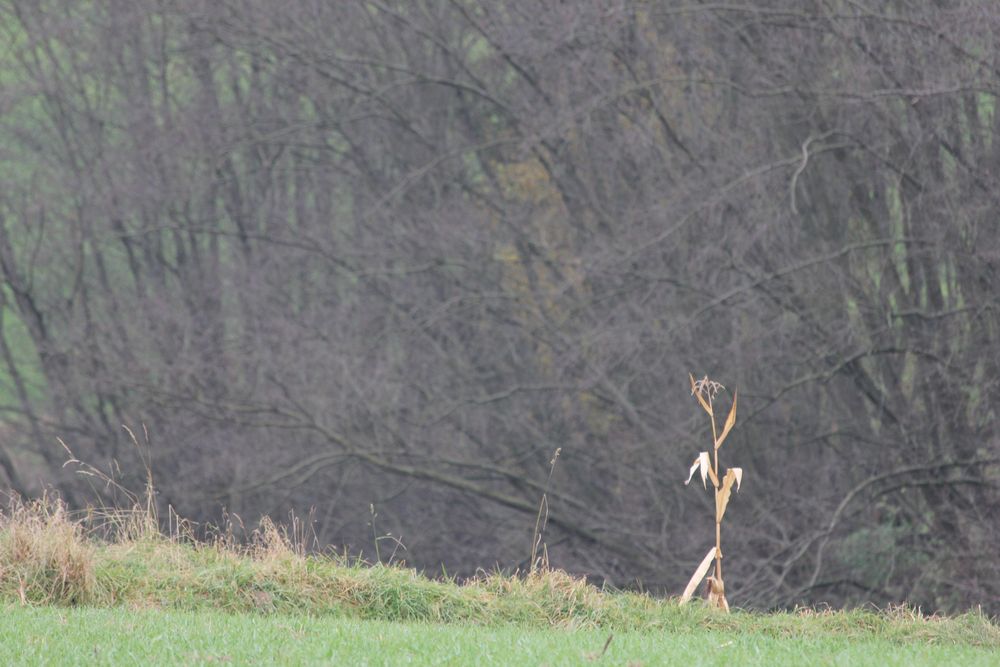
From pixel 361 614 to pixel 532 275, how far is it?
29.7ft

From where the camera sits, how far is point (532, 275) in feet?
50.5

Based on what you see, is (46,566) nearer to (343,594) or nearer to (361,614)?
(343,594)

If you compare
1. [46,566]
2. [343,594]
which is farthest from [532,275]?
[46,566]

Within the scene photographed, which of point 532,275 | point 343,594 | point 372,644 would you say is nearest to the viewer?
point 372,644

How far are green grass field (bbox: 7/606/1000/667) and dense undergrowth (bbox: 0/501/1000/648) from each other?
0.23 m

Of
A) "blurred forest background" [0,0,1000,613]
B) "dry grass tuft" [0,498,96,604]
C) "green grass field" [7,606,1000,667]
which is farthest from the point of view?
"blurred forest background" [0,0,1000,613]

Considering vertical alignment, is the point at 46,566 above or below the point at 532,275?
below

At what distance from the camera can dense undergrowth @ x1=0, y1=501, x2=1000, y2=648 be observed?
6.53 meters

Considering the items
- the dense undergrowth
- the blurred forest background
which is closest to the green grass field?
the dense undergrowth

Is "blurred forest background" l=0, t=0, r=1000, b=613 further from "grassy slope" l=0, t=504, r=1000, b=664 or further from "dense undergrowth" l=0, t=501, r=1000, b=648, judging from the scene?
"grassy slope" l=0, t=504, r=1000, b=664

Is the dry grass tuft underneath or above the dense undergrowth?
above

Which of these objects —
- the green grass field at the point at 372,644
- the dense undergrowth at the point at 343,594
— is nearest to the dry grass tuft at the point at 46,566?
the dense undergrowth at the point at 343,594

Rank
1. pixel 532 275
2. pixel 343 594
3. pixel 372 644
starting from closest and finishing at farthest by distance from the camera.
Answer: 1. pixel 372 644
2. pixel 343 594
3. pixel 532 275

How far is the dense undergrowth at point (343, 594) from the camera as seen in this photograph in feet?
21.4
